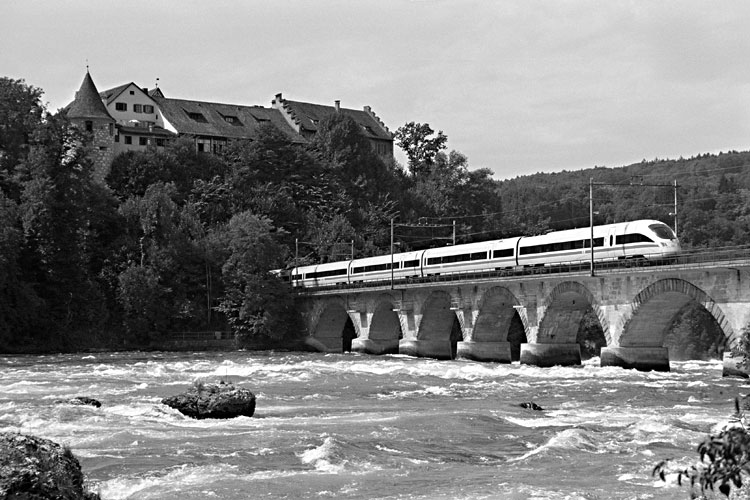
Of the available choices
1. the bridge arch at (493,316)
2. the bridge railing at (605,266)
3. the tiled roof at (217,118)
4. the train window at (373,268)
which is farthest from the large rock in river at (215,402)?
the tiled roof at (217,118)

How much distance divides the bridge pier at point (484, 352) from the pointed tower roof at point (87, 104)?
182ft

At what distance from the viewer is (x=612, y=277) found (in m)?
50.6

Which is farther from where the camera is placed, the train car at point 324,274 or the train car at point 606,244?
the train car at point 324,274

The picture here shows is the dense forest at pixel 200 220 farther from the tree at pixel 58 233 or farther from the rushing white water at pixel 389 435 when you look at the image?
the rushing white water at pixel 389 435

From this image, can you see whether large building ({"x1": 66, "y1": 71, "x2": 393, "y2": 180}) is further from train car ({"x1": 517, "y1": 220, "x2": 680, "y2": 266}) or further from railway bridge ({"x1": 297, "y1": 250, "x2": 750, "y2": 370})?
train car ({"x1": 517, "y1": 220, "x2": 680, "y2": 266})

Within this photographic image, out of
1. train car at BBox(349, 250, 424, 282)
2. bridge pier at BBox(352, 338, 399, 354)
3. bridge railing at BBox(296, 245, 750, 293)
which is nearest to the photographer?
bridge railing at BBox(296, 245, 750, 293)

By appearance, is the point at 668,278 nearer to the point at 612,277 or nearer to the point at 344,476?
the point at 612,277

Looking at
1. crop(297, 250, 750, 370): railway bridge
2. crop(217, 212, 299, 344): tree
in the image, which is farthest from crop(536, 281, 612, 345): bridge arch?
crop(217, 212, 299, 344): tree

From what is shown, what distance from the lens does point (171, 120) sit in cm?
11500

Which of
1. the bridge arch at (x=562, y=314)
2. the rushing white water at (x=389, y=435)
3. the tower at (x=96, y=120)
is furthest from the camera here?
the tower at (x=96, y=120)

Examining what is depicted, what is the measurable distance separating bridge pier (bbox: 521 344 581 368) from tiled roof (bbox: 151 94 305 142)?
215 ft

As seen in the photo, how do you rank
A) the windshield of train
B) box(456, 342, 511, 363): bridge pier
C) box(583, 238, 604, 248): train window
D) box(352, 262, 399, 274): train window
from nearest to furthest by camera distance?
the windshield of train
box(583, 238, 604, 248): train window
box(456, 342, 511, 363): bridge pier
box(352, 262, 399, 274): train window

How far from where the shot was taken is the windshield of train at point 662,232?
52.1 metres

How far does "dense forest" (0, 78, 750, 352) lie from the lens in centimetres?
7762
